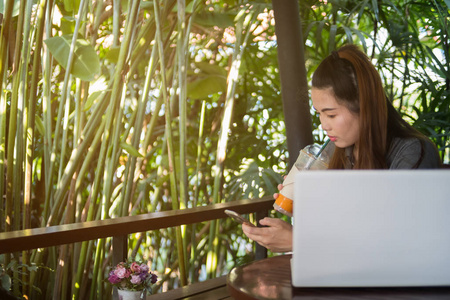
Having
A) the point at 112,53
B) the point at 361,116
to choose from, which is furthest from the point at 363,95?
the point at 112,53

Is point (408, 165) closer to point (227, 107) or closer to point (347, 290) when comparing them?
point (347, 290)

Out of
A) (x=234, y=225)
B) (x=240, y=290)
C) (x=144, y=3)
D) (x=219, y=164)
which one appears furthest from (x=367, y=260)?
(x=234, y=225)

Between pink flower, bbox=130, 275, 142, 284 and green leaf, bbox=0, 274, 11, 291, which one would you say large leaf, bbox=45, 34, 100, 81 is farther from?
pink flower, bbox=130, 275, 142, 284

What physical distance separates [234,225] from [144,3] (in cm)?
136

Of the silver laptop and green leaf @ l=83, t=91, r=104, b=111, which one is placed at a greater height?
green leaf @ l=83, t=91, r=104, b=111

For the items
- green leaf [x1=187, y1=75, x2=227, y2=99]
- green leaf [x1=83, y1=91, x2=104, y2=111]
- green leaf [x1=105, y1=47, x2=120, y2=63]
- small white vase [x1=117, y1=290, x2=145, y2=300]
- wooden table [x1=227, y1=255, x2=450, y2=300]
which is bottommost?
small white vase [x1=117, y1=290, x2=145, y2=300]

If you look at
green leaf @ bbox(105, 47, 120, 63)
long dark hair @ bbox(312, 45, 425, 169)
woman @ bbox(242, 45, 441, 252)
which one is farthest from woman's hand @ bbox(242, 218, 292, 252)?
green leaf @ bbox(105, 47, 120, 63)

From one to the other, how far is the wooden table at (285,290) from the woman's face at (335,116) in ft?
1.37

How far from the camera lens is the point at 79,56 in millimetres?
2453

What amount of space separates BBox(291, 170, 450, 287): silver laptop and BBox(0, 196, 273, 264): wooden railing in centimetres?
70

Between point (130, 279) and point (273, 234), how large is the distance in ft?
1.56

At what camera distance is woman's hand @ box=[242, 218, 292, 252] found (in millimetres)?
1277

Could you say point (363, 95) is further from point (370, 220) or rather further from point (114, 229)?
point (114, 229)

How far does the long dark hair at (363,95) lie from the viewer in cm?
150
